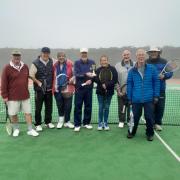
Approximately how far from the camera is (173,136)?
23.3ft

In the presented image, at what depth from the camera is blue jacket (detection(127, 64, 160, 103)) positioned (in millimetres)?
6588

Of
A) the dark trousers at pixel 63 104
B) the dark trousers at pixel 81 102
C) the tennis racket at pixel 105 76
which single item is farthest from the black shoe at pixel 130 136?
the dark trousers at pixel 63 104

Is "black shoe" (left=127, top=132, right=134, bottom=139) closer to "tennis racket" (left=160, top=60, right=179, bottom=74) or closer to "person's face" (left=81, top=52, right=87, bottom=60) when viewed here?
"tennis racket" (left=160, top=60, right=179, bottom=74)

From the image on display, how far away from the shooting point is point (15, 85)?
22.1ft

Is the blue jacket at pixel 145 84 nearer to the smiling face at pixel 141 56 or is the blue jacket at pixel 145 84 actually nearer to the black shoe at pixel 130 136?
the smiling face at pixel 141 56

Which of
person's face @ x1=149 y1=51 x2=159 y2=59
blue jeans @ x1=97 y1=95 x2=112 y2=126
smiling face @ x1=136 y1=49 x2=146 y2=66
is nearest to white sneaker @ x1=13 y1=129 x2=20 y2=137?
blue jeans @ x1=97 y1=95 x2=112 y2=126

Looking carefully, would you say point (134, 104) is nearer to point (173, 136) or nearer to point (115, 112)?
point (173, 136)

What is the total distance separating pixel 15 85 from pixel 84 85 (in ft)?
4.91

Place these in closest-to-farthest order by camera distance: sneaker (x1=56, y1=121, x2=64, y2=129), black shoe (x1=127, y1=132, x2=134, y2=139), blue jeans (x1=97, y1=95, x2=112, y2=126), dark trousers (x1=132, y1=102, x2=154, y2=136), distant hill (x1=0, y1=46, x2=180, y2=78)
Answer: dark trousers (x1=132, y1=102, x2=154, y2=136) < black shoe (x1=127, y1=132, x2=134, y2=139) < blue jeans (x1=97, y1=95, x2=112, y2=126) < sneaker (x1=56, y1=121, x2=64, y2=129) < distant hill (x1=0, y1=46, x2=180, y2=78)

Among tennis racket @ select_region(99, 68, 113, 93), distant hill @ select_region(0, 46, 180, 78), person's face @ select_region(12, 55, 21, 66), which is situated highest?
person's face @ select_region(12, 55, 21, 66)

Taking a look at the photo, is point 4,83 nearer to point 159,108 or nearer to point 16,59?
point 16,59

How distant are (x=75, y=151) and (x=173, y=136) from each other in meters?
2.32

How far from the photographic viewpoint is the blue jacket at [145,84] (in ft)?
21.6

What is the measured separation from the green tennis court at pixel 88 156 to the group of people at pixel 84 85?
1.11 ft
